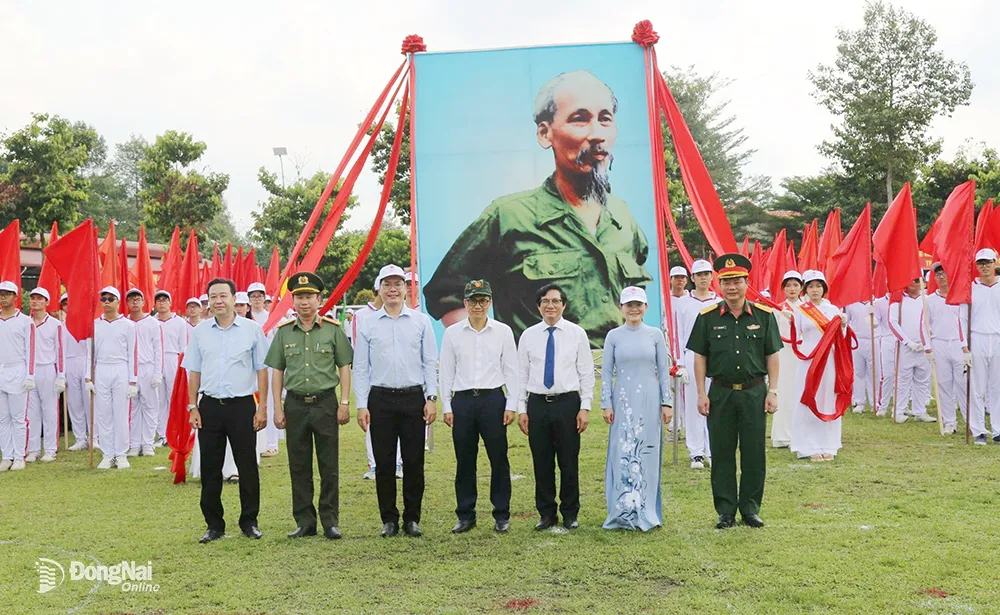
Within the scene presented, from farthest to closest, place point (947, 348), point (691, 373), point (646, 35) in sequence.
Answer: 1. point (947, 348)
2. point (691, 373)
3. point (646, 35)

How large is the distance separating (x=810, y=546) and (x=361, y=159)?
503cm

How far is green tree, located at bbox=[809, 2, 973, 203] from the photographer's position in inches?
1366

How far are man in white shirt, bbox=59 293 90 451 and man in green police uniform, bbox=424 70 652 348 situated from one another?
5.57 m

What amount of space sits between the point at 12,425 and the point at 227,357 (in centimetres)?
520

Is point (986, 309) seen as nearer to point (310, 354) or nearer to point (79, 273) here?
point (310, 354)

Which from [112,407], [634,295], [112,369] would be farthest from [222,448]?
[112,369]

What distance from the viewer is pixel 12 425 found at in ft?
33.3

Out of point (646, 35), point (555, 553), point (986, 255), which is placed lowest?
point (555, 553)

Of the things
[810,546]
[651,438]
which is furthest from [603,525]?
[810,546]

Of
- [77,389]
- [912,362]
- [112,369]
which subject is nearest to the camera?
[112,369]

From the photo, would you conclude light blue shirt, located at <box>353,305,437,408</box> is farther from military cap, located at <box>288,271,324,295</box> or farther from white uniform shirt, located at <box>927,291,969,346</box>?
white uniform shirt, located at <box>927,291,969,346</box>

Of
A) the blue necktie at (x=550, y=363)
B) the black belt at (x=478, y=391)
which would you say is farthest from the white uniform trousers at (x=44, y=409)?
the blue necktie at (x=550, y=363)

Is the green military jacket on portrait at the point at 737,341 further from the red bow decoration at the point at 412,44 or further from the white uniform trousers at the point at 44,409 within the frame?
the white uniform trousers at the point at 44,409

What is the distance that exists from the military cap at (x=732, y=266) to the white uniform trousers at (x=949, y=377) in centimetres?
613
